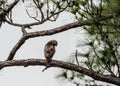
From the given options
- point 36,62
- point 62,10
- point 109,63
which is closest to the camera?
point 36,62

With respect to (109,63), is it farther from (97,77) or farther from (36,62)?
(36,62)

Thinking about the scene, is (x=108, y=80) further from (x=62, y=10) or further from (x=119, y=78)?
(x=62, y=10)

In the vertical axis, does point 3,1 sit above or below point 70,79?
above

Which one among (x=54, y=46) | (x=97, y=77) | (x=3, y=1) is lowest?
(x=97, y=77)

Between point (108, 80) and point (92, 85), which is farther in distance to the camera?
point (92, 85)

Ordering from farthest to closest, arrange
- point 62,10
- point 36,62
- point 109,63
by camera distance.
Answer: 1. point 62,10
2. point 109,63
3. point 36,62

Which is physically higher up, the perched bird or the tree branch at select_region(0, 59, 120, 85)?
the perched bird

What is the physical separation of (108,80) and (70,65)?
→ 0.56 feet

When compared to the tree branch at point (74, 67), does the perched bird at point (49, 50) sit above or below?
above

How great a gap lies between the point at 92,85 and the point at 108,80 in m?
A: 0.18

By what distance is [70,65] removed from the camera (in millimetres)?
1798

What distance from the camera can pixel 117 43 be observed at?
1952mm

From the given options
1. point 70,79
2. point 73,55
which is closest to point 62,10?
point 73,55

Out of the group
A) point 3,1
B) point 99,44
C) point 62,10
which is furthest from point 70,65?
point 3,1
